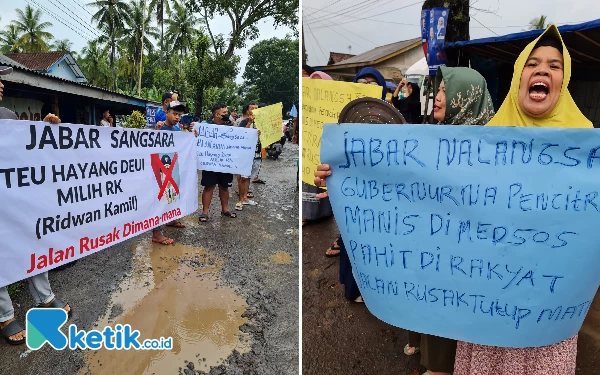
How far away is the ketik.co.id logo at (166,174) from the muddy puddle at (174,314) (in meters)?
0.63

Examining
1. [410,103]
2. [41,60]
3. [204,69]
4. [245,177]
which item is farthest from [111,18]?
[410,103]

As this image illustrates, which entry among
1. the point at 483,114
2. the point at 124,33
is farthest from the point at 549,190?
the point at 124,33

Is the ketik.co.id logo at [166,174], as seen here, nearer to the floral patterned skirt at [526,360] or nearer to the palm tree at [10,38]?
the floral patterned skirt at [526,360]

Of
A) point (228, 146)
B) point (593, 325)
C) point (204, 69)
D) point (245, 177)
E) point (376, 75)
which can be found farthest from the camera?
point (204, 69)

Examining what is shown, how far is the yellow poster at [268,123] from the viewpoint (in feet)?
25.9

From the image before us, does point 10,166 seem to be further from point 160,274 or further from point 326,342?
point 326,342

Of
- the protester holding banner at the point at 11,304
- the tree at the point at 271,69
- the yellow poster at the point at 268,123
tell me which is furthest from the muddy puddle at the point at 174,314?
the tree at the point at 271,69

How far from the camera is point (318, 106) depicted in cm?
381

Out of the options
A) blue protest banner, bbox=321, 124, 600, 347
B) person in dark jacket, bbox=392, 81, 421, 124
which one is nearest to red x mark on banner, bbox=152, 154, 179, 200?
blue protest banner, bbox=321, 124, 600, 347

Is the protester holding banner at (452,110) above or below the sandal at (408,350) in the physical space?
above

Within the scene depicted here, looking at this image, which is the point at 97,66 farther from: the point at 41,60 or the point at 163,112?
the point at 163,112

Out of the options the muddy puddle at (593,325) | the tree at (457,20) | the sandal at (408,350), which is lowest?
the sandal at (408,350)

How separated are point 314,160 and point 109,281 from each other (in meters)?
2.00

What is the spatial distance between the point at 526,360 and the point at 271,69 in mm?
45116
